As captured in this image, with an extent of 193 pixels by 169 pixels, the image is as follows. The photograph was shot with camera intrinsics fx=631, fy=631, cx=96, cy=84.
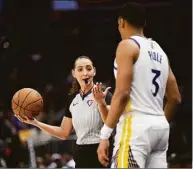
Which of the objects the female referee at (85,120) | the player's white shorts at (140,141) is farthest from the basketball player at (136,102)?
the female referee at (85,120)

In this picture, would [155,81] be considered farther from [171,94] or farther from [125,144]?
[125,144]

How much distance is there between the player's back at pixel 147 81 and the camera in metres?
3.90

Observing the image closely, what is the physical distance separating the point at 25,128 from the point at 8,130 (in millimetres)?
1084

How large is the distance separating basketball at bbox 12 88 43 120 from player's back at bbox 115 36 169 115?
5.14 ft

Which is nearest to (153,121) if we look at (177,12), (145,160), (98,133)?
(145,160)

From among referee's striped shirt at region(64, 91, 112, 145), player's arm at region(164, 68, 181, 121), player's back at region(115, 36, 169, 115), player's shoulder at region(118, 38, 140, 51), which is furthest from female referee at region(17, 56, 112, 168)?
player's shoulder at region(118, 38, 140, 51)

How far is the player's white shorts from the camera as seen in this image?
3842 millimetres

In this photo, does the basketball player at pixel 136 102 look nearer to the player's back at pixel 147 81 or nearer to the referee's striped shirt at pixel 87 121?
the player's back at pixel 147 81

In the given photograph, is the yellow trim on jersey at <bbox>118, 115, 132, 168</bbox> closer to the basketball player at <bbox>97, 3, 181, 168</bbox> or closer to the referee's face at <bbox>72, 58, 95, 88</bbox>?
the basketball player at <bbox>97, 3, 181, 168</bbox>

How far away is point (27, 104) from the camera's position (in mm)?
5312

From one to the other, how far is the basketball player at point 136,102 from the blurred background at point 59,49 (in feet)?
21.8

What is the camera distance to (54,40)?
50.6 feet

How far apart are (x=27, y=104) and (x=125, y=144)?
5.39 feet

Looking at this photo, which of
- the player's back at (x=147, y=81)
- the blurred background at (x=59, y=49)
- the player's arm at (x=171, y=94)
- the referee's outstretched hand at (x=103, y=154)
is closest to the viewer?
the referee's outstretched hand at (x=103, y=154)
